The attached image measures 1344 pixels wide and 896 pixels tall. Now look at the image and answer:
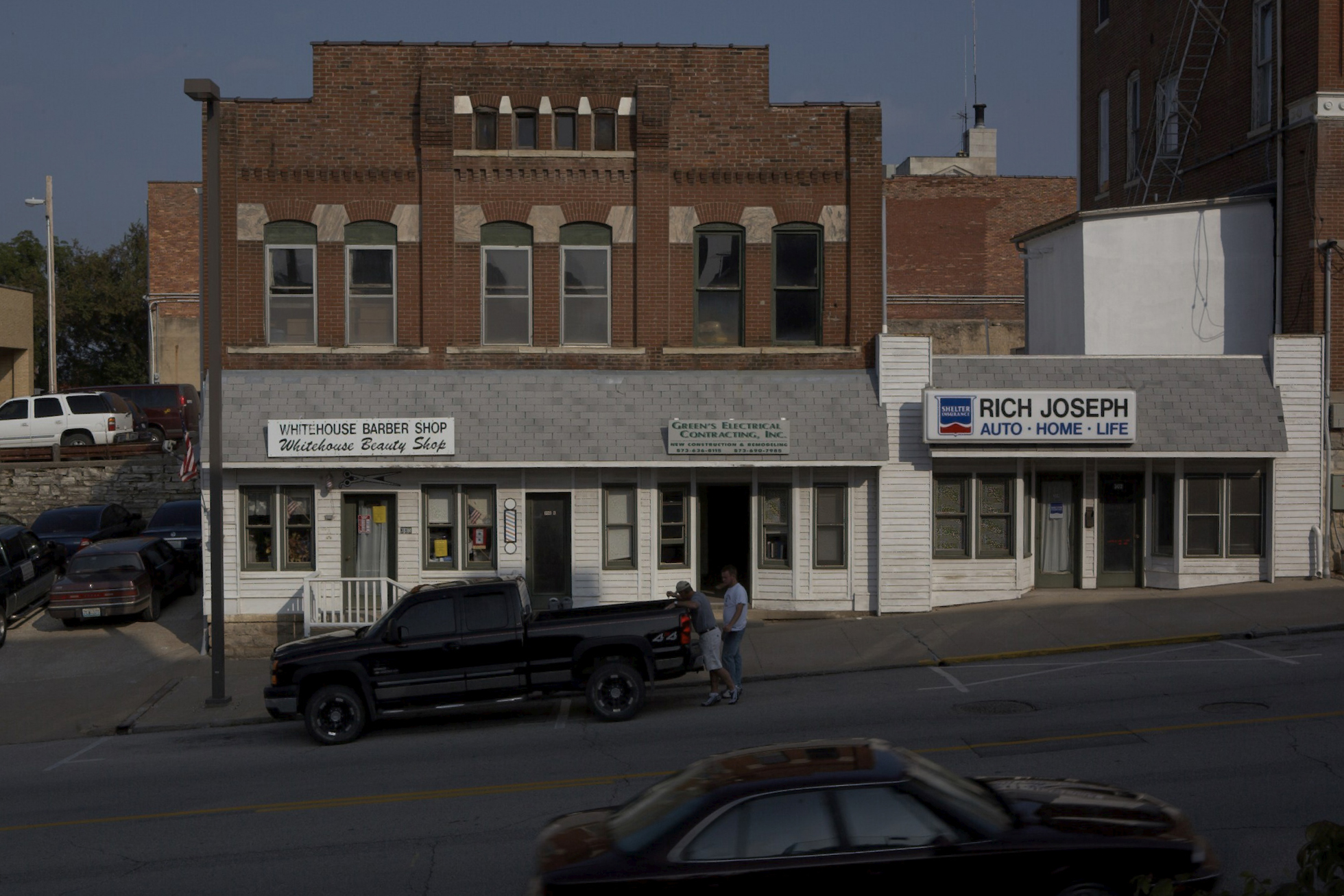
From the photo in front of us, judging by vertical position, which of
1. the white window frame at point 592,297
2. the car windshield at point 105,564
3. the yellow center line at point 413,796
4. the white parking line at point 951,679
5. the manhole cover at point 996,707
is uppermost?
the white window frame at point 592,297

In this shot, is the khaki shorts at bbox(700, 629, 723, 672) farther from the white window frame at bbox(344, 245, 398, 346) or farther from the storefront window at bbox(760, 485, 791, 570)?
the white window frame at bbox(344, 245, 398, 346)

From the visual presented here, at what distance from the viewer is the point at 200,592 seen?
82.3 ft

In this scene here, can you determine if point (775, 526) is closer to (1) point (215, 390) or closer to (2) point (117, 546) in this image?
(1) point (215, 390)

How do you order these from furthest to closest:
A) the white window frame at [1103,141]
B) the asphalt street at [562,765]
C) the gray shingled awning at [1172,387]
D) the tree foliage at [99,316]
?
the tree foliage at [99,316]
the white window frame at [1103,141]
the gray shingled awning at [1172,387]
the asphalt street at [562,765]

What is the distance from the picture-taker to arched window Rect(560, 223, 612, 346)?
2094 centimetres

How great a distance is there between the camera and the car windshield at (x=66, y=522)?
2750 centimetres

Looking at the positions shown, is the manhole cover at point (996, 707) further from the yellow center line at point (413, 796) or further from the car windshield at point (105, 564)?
the car windshield at point (105, 564)

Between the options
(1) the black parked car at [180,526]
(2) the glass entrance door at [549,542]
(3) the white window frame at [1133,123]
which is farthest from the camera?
(3) the white window frame at [1133,123]

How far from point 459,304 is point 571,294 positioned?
1.96 meters

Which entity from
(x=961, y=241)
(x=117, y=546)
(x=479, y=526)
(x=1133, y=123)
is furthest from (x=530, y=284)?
(x=961, y=241)

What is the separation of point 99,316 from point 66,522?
36.9 meters

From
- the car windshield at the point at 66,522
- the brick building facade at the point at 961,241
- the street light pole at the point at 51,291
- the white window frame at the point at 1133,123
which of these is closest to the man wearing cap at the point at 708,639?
the car windshield at the point at 66,522

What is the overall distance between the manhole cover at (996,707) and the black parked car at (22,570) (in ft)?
54.7

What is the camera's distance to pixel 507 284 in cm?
2094
